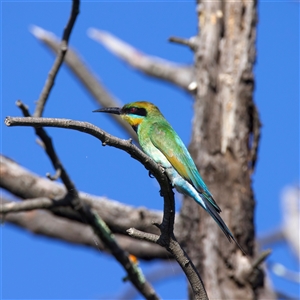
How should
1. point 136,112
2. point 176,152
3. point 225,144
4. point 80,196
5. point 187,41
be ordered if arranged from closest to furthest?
point 176,152 < point 136,112 < point 225,144 < point 80,196 < point 187,41

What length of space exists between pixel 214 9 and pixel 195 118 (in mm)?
837

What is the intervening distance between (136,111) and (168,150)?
44 cm

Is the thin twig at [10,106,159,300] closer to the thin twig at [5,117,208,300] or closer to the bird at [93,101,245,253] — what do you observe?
the bird at [93,101,245,253]

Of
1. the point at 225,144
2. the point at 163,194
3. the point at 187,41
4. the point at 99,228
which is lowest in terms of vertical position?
the point at 163,194

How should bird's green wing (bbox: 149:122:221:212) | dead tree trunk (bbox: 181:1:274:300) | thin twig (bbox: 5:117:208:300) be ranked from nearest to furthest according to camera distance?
thin twig (bbox: 5:117:208:300) < bird's green wing (bbox: 149:122:221:212) < dead tree trunk (bbox: 181:1:274:300)

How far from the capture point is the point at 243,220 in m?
3.60

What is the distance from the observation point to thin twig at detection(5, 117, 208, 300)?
1.93 meters

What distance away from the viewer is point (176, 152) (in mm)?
3172

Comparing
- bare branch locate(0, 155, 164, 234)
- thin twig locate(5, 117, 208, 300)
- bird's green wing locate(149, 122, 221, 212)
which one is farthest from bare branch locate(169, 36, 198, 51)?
thin twig locate(5, 117, 208, 300)

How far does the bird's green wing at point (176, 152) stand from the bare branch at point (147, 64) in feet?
6.61

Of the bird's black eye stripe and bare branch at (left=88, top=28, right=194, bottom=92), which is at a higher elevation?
bare branch at (left=88, top=28, right=194, bottom=92)

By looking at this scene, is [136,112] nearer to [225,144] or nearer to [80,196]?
[225,144]

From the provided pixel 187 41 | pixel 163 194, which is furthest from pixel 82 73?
pixel 163 194

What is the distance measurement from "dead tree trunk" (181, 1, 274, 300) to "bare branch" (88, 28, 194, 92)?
1183mm
